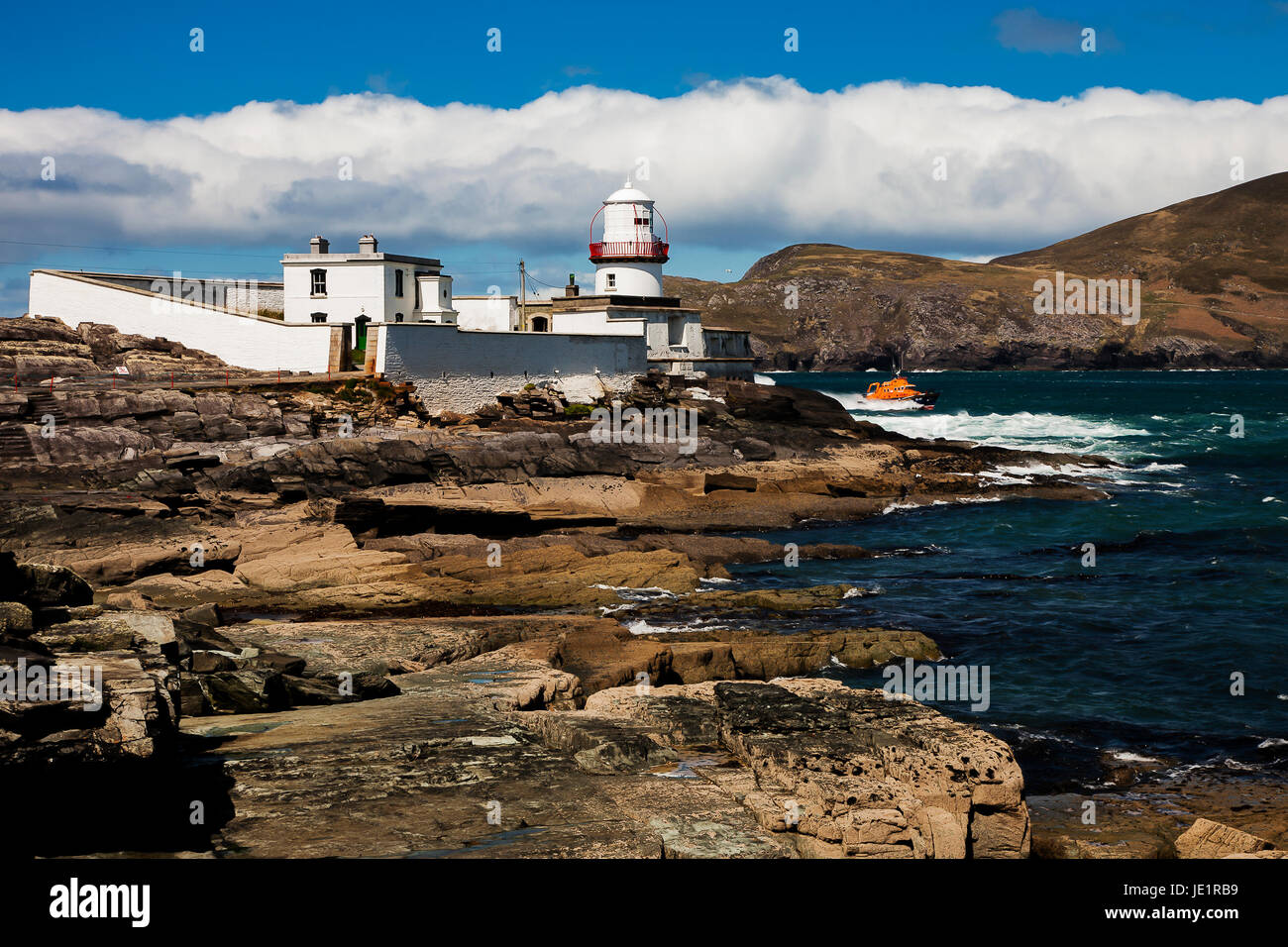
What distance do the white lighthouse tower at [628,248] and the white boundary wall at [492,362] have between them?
4604 mm

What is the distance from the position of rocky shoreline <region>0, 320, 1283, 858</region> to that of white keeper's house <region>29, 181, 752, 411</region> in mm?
4006

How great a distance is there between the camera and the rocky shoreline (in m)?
8.32

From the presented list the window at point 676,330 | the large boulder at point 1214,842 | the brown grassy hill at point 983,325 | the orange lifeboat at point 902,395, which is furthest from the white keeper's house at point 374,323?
the brown grassy hill at point 983,325

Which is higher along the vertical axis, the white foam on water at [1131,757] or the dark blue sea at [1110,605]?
the dark blue sea at [1110,605]

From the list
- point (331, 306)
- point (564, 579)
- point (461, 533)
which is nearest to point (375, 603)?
point (564, 579)

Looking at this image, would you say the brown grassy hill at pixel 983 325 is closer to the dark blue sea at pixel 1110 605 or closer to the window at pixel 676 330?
the window at pixel 676 330

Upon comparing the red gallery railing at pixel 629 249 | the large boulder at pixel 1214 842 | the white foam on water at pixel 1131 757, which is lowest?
the white foam on water at pixel 1131 757

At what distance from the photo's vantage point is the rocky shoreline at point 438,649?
328 inches

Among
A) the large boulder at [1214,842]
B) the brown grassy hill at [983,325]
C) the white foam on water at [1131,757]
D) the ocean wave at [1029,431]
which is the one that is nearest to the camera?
the large boulder at [1214,842]

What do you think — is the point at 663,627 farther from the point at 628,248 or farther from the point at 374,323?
the point at 628,248

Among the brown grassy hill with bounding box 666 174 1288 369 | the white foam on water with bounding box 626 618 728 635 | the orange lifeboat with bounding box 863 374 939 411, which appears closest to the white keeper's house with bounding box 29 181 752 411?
the white foam on water with bounding box 626 618 728 635

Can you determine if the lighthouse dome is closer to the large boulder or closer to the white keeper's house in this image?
the white keeper's house

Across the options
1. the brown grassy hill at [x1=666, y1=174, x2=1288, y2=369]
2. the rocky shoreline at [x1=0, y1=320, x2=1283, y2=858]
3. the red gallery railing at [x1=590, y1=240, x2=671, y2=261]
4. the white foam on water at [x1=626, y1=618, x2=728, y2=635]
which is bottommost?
the white foam on water at [x1=626, y1=618, x2=728, y2=635]
